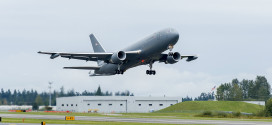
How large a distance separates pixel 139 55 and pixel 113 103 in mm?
79921

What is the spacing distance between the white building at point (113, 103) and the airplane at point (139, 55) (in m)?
65.9

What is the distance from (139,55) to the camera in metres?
62.5

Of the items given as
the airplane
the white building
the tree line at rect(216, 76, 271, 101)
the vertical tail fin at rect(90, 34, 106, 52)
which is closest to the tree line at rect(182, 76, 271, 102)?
the tree line at rect(216, 76, 271, 101)

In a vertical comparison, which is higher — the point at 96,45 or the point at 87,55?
the point at 96,45

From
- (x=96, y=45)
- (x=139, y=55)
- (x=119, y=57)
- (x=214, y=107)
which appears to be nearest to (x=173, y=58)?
(x=139, y=55)

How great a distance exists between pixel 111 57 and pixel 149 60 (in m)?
6.10

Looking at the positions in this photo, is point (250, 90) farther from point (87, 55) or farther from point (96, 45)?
point (87, 55)

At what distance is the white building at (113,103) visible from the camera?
138 m

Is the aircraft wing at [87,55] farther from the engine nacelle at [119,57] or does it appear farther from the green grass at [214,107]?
the green grass at [214,107]

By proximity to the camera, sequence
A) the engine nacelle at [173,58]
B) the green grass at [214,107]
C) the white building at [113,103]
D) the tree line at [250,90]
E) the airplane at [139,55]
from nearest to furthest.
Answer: the airplane at [139,55] < the engine nacelle at [173,58] < the green grass at [214,107] < the white building at [113,103] < the tree line at [250,90]

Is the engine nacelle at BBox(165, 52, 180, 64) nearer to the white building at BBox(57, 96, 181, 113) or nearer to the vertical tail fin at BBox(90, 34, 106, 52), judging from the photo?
the vertical tail fin at BBox(90, 34, 106, 52)

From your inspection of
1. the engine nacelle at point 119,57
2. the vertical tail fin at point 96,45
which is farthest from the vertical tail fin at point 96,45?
the engine nacelle at point 119,57

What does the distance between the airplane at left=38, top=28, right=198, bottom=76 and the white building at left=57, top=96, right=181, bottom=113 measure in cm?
6592

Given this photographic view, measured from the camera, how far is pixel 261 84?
19250cm
